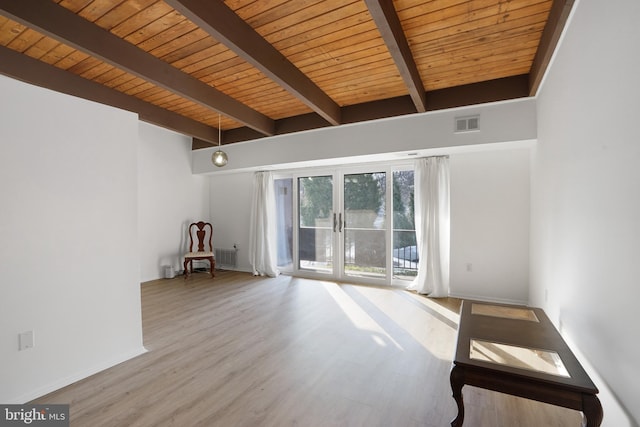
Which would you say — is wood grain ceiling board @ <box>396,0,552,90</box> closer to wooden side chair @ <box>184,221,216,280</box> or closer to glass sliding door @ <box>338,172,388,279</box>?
glass sliding door @ <box>338,172,388,279</box>

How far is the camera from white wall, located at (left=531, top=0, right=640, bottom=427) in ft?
3.74

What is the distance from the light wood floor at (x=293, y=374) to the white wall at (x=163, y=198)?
1.96m

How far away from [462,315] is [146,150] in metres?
5.81

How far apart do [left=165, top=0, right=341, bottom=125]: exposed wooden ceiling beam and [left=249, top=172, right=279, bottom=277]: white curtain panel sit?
2.76m

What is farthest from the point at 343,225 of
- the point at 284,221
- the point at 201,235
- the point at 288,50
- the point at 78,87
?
the point at 78,87

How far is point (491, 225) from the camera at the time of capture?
159 inches

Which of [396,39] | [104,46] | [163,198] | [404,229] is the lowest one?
[404,229]

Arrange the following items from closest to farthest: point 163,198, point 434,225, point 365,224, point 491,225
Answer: point 491,225
point 434,225
point 365,224
point 163,198

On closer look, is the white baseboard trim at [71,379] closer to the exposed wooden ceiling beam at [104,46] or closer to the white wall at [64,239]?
the white wall at [64,239]

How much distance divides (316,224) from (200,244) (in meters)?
2.57

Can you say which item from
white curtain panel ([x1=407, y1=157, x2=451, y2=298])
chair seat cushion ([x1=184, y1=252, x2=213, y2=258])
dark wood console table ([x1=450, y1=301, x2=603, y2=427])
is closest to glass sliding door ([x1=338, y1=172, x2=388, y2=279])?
white curtain panel ([x1=407, y1=157, x2=451, y2=298])

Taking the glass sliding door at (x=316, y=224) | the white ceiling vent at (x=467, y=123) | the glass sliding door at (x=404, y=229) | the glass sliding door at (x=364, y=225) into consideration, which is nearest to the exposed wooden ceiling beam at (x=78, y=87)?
the glass sliding door at (x=316, y=224)

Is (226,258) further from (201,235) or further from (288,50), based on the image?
(288,50)

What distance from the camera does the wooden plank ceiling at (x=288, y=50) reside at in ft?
6.93
